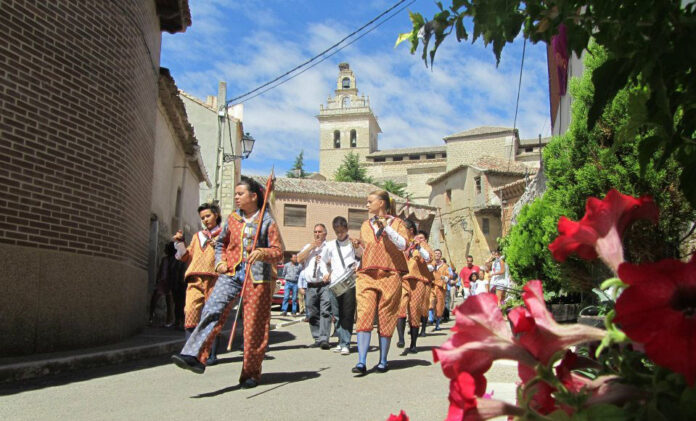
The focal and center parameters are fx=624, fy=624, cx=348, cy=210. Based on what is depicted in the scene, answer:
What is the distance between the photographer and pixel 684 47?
1.31m

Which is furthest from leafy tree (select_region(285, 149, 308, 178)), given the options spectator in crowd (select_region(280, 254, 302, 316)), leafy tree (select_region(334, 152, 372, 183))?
spectator in crowd (select_region(280, 254, 302, 316))

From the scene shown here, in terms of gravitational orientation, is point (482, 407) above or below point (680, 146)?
below

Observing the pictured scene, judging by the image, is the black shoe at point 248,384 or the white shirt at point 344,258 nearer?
the black shoe at point 248,384

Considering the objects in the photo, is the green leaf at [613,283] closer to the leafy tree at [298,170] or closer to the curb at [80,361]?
the curb at [80,361]

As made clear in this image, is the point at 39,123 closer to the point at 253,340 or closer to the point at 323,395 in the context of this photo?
the point at 253,340

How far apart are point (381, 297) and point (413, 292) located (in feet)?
9.51

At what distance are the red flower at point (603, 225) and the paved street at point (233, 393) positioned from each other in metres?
2.55

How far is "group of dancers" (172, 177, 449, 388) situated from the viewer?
563 cm

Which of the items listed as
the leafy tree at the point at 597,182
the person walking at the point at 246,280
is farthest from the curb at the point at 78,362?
the leafy tree at the point at 597,182

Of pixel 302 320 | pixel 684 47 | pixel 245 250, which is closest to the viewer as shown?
pixel 684 47

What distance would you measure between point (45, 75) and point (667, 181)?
664cm

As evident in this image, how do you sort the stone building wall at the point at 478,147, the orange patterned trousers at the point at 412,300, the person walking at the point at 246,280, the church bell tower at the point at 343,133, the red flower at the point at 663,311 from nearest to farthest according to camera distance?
the red flower at the point at 663,311 → the person walking at the point at 246,280 → the orange patterned trousers at the point at 412,300 → the stone building wall at the point at 478,147 → the church bell tower at the point at 343,133

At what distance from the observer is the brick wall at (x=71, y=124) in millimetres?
6840

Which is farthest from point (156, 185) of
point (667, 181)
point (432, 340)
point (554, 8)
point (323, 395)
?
point (554, 8)
